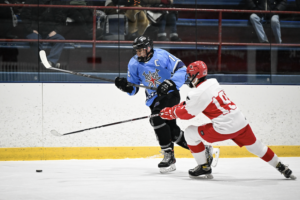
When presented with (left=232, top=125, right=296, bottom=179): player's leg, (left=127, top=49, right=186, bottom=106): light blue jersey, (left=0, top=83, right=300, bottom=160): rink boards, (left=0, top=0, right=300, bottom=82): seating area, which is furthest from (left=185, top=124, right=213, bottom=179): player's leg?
(left=0, top=0, right=300, bottom=82): seating area

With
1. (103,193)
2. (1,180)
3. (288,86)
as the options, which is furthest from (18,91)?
(288,86)

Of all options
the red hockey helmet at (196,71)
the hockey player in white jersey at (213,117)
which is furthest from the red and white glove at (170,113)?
the red hockey helmet at (196,71)

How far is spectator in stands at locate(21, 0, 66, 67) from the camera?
4305 millimetres

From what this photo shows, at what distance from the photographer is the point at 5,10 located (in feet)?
14.1

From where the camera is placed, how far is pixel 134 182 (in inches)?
109

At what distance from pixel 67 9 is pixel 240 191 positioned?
293cm

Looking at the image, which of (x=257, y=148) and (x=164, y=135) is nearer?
(x=257, y=148)

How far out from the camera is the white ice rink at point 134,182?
2.32 meters

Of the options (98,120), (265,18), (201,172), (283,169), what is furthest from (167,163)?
(265,18)

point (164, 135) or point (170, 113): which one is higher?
point (170, 113)

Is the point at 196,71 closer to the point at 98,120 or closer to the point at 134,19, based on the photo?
the point at 98,120

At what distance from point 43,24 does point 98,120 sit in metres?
1.23

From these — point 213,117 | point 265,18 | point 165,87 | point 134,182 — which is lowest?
point 134,182

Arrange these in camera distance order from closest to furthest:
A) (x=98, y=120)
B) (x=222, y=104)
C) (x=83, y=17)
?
1. (x=222, y=104)
2. (x=98, y=120)
3. (x=83, y=17)
